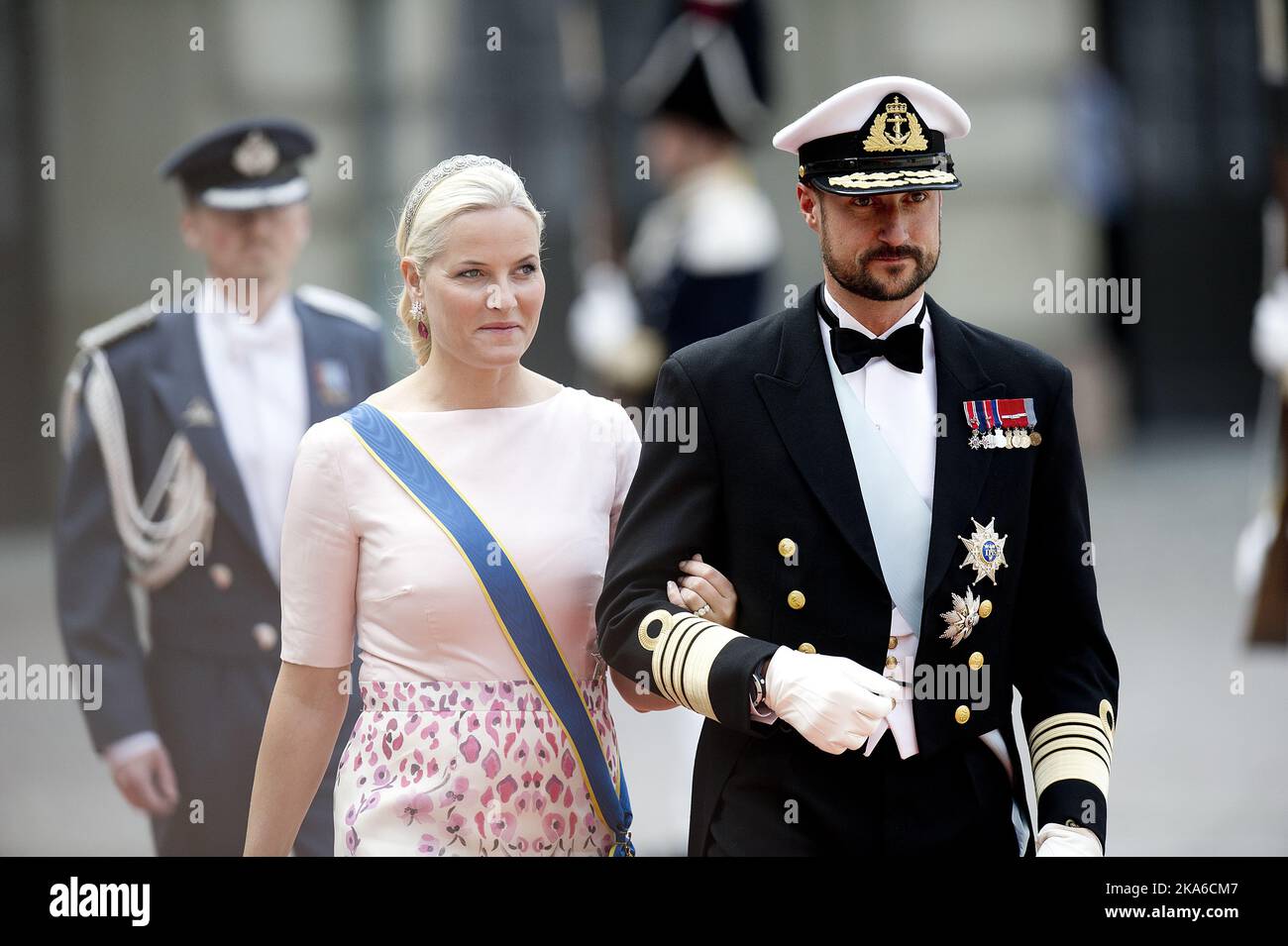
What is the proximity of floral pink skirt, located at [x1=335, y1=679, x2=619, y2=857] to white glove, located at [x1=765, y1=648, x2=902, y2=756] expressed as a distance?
0.55 meters

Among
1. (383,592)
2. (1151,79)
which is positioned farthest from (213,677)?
(1151,79)

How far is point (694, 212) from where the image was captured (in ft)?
20.7

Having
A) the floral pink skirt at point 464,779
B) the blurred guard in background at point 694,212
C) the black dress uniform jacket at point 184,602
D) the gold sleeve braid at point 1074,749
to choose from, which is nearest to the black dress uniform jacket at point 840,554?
Answer: the gold sleeve braid at point 1074,749

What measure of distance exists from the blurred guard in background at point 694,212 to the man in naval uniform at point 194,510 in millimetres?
1605

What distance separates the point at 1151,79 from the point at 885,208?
36.0 feet

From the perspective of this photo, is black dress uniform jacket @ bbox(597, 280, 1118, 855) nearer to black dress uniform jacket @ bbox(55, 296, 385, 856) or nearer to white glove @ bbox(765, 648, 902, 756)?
white glove @ bbox(765, 648, 902, 756)

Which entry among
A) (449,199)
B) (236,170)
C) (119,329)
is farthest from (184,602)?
(449,199)

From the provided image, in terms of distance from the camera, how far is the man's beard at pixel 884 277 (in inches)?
118

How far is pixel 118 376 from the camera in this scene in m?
4.75

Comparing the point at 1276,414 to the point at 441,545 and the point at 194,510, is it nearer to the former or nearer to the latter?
the point at 194,510

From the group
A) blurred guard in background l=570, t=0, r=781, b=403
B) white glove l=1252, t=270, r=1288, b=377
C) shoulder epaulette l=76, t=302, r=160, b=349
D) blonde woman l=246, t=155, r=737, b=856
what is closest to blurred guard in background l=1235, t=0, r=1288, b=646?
white glove l=1252, t=270, r=1288, b=377

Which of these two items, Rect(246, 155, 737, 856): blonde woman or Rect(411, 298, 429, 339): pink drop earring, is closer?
Rect(246, 155, 737, 856): blonde woman

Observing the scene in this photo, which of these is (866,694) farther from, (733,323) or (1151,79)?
(1151,79)

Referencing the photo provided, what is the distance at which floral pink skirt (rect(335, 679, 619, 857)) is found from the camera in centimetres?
319
